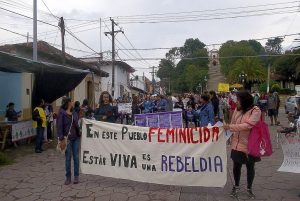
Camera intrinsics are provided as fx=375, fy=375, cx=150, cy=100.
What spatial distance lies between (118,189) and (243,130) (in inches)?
96.2

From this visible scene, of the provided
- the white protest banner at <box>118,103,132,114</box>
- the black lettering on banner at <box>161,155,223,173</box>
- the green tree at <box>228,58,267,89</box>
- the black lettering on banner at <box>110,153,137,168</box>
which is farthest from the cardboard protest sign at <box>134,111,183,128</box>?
the green tree at <box>228,58,267,89</box>

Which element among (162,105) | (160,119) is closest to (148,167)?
(160,119)

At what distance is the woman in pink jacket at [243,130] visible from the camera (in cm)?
575

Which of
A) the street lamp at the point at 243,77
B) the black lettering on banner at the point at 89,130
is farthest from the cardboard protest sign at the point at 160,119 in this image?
the street lamp at the point at 243,77

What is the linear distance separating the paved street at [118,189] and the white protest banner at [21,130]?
3.55 m

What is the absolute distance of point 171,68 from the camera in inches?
4122

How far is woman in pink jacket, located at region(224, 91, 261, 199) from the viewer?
5754 millimetres

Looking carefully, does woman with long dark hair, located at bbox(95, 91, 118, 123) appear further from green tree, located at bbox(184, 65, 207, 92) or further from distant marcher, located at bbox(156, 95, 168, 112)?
green tree, located at bbox(184, 65, 207, 92)

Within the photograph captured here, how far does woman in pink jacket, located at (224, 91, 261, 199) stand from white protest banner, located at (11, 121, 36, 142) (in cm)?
790

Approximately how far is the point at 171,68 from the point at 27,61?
94.3 meters

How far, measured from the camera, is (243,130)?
5762 millimetres

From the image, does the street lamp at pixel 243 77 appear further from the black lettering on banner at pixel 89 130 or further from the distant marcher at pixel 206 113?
the black lettering on banner at pixel 89 130

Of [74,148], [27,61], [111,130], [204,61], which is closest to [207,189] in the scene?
[111,130]

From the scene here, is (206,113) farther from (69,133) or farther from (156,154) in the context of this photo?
(69,133)
